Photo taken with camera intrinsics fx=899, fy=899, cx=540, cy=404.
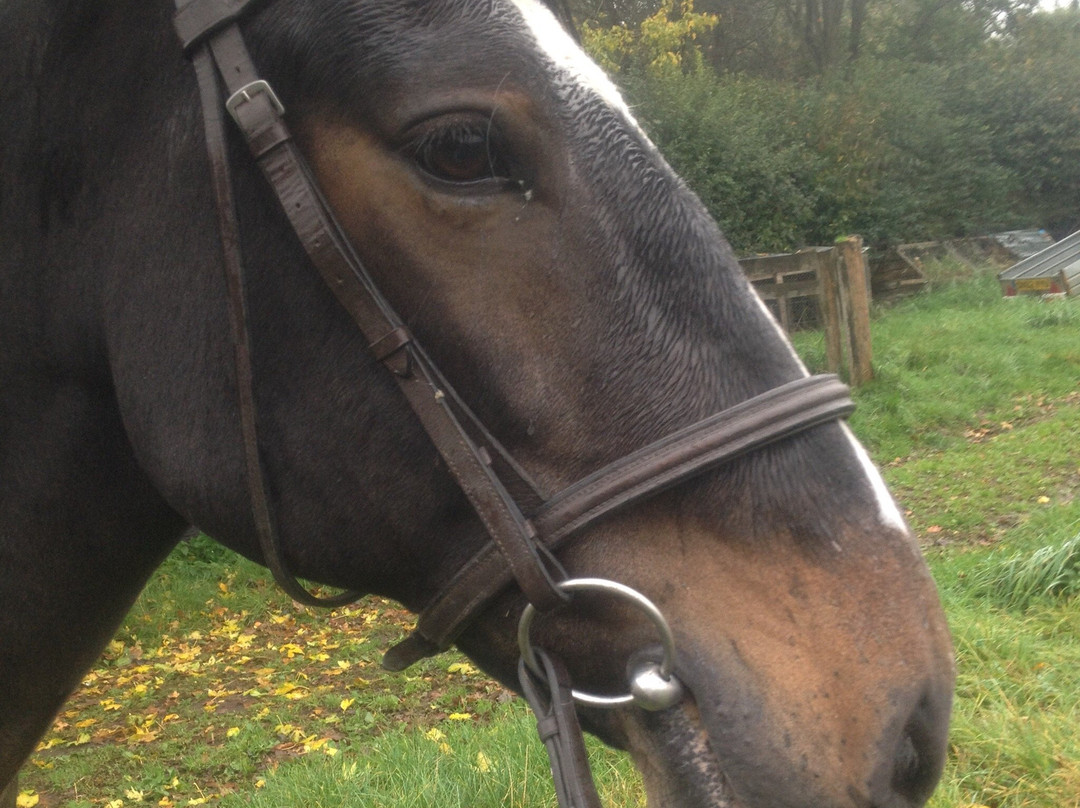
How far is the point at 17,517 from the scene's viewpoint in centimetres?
170

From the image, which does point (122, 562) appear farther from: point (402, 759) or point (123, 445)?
point (402, 759)

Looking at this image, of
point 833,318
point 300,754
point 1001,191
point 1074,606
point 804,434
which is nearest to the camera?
point 804,434

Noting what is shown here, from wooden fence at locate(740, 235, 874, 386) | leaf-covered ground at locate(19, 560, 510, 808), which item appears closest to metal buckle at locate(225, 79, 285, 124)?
leaf-covered ground at locate(19, 560, 510, 808)

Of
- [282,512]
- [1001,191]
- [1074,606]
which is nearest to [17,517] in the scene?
[282,512]

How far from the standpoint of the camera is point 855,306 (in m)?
9.48

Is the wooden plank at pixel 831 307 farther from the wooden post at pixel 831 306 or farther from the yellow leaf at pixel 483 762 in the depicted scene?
the yellow leaf at pixel 483 762

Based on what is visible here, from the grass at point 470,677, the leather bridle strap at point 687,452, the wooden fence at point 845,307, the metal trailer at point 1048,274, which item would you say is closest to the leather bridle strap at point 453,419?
the leather bridle strap at point 687,452

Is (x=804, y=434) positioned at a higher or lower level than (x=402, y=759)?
higher

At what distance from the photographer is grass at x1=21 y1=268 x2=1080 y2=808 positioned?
320 centimetres

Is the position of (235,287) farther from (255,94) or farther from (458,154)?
(458,154)

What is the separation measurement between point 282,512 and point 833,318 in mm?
8942

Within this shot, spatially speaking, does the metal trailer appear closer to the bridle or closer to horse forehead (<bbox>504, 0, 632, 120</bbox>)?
horse forehead (<bbox>504, 0, 632, 120</bbox>)

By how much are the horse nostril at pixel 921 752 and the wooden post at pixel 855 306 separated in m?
8.82

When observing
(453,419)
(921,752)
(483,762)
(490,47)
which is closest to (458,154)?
(490,47)
